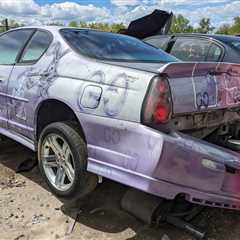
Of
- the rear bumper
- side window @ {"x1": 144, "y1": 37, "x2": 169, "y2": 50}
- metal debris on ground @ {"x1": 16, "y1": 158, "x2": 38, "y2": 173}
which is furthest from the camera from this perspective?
side window @ {"x1": 144, "y1": 37, "x2": 169, "y2": 50}

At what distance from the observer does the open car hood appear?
30.7 feet

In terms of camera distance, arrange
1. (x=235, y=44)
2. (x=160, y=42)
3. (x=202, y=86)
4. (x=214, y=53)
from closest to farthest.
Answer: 1. (x=202, y=86)
2. (x=214, y=53)
3. (x=235, y=44)
4. (x=160, y=42)

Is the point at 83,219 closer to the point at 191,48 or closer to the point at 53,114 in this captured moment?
the point at 53,114

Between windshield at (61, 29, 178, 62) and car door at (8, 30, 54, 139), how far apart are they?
0.27 m

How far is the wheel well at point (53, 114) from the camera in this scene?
12.5ft

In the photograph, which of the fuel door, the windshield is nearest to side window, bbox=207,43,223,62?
the windshield

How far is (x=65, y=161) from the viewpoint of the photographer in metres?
3.81

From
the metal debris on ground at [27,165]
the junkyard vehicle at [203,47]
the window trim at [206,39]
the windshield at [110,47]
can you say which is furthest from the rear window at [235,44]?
the metal debris on ground at [27,165]

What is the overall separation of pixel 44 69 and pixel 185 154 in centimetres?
168

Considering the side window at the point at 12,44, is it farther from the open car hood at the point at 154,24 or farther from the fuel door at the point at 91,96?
the open car hood at the point at 154,24

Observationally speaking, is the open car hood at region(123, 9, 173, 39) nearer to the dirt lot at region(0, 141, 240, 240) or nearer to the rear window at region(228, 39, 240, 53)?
the rear window at region(228, 39, 240, 53)

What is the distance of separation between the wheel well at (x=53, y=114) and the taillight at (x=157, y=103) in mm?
826

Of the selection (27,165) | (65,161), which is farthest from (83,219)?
(27,165)

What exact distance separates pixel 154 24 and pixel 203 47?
3091mm
